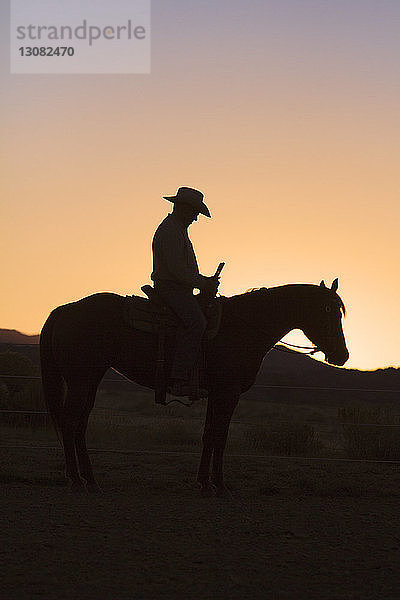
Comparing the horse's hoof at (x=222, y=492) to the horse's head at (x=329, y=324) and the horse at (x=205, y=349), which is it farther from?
the horse's head at (x=329, y=324)

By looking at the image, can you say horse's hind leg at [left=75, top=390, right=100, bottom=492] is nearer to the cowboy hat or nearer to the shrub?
the cowboy hat

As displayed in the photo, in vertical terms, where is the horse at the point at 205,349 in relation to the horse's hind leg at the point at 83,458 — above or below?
above

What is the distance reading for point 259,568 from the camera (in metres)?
4.77

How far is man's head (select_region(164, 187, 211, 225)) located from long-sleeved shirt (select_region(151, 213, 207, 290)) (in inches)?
4.2

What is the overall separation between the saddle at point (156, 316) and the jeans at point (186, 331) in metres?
0.14

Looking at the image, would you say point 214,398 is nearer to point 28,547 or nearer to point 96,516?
point 96,516

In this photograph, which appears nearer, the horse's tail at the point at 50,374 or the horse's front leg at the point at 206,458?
the horse's front leg at the point at 206,458

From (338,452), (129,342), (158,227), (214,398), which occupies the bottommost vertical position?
(338,452)

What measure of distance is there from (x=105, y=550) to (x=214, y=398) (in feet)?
9.29

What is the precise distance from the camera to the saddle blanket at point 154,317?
7723 mm

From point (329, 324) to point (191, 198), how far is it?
75.1 inches

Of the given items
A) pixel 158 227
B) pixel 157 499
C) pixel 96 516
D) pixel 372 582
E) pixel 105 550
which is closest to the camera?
pixel 372 582

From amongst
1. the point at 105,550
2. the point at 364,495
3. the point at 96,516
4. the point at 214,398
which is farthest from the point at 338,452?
the point at 105,550

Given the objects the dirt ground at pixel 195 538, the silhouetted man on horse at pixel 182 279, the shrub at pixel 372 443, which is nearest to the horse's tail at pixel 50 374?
the dirt ground at pixel 195 538
